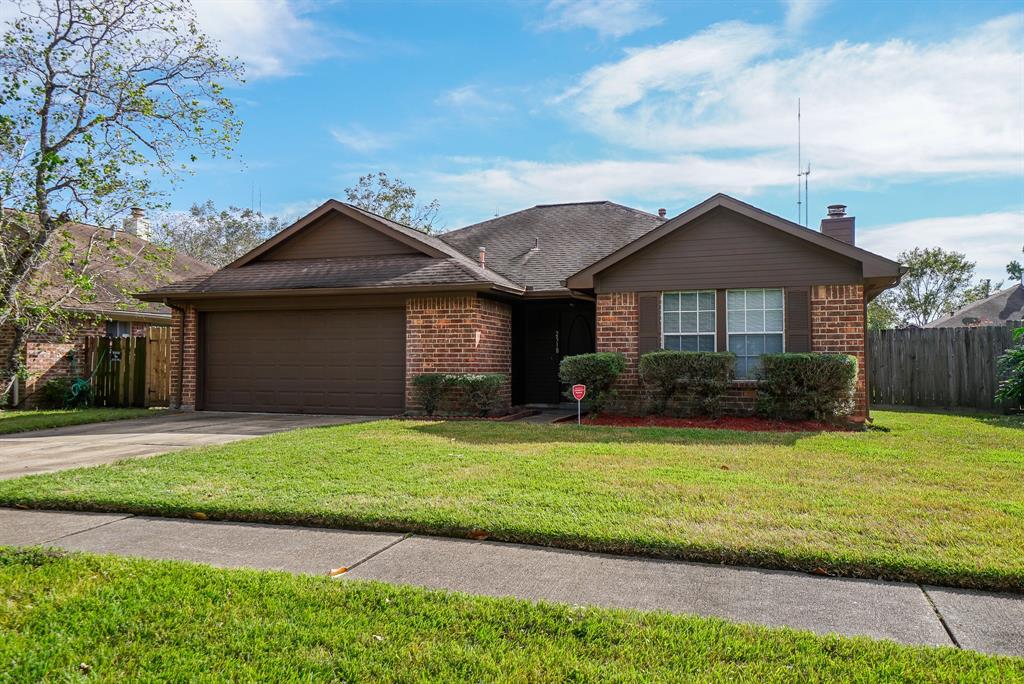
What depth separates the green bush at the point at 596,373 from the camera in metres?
11.5

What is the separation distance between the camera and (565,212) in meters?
18.0

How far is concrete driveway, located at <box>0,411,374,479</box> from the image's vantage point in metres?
7.79

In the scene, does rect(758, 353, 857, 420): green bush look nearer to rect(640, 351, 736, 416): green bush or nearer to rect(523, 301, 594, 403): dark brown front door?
rect(640, 351, 736, 416): green bush

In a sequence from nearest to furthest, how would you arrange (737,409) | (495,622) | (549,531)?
1. (495,622)
2. (549,531)
3. (737,409)

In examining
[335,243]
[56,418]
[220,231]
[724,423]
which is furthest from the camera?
[220,231]

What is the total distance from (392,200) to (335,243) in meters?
25.4

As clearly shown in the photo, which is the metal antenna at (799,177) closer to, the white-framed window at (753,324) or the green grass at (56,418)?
the white-framed window at (753,324)

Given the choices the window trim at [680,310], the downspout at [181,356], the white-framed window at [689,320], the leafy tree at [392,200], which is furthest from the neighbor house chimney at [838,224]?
the leafy tree at [392,200]

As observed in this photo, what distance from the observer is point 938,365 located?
47.9ft

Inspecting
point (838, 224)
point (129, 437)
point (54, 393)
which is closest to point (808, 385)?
point (838, 224)

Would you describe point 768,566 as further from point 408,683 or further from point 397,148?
point 397,148

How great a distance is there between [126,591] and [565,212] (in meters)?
15.7

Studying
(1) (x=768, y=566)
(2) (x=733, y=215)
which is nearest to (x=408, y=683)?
A: (1) (x=768, y=566)

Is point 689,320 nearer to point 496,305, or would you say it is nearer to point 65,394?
point 496,305
